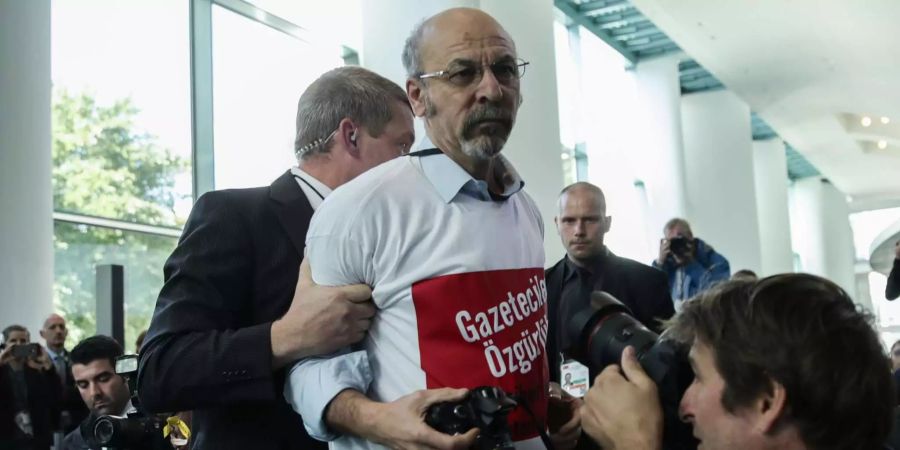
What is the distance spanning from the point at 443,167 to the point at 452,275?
0.17 metres

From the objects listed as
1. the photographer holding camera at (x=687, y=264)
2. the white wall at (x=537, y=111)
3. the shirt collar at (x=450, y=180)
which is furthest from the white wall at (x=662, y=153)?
the shirt collar at (x=450, y=180)

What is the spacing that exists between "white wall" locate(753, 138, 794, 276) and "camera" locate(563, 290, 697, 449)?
17.5 meters

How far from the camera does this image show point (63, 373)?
612 centimetres

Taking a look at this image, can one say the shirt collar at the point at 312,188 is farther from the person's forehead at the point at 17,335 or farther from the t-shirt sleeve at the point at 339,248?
the person's forehead at the point at 17,335

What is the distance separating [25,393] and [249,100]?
3481 millimetres

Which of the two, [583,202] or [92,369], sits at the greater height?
[583,202]

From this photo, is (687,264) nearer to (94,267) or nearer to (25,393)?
(25,393)

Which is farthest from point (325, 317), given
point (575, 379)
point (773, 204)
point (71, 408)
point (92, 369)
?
point (773, 204)

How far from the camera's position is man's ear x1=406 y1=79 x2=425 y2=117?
1.52 metres

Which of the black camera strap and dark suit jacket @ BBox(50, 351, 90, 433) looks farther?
dark suit jacket @ BBox(50, 351, 90, 433)

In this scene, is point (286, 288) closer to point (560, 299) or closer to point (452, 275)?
point (452, 275)

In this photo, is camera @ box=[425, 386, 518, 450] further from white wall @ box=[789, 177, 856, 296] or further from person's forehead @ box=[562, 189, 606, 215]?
white wall @ box=[789, 177, 856, 296]

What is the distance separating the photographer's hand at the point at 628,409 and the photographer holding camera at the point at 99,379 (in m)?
2.81

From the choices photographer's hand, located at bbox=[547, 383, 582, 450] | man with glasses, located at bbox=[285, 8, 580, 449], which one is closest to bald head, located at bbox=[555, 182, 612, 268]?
photographer's hand, located at bbox=[547, 383, 582, 450]
